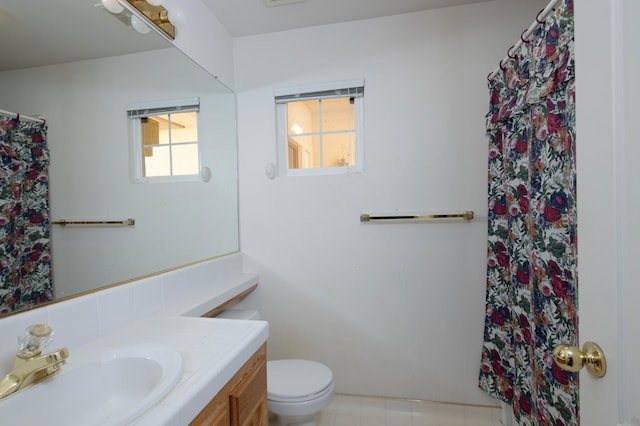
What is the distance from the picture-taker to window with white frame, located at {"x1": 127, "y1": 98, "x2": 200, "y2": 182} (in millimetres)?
1269

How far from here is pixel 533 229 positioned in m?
1.18

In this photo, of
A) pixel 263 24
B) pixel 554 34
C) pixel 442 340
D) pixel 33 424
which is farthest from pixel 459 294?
pixel 263 24

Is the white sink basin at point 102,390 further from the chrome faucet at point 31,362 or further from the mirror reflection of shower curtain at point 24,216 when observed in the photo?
the mirror reflection of shower curtain at point 24,216

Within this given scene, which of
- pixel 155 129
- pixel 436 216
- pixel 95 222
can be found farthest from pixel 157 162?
pixel 436 216

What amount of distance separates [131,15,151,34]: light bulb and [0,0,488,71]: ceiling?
0.02 metres

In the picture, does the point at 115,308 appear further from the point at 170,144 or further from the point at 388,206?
the point at 388,206

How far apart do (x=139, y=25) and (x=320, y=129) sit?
1052 mm

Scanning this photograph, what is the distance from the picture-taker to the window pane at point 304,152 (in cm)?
190

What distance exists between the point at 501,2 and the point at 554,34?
0.81 metres

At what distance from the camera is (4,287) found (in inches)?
30.0

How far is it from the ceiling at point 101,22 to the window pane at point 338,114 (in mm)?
477

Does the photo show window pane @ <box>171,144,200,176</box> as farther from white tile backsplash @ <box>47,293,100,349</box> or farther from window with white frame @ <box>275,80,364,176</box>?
white tile backsplash @ <box>47,293,100,349</box>

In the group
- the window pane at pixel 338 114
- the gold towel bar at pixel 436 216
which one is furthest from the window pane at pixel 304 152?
the gold towel bar at pixel 436 216

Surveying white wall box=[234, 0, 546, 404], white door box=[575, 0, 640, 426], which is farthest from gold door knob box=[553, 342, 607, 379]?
white wall box=[234, 0, 546, 404]
